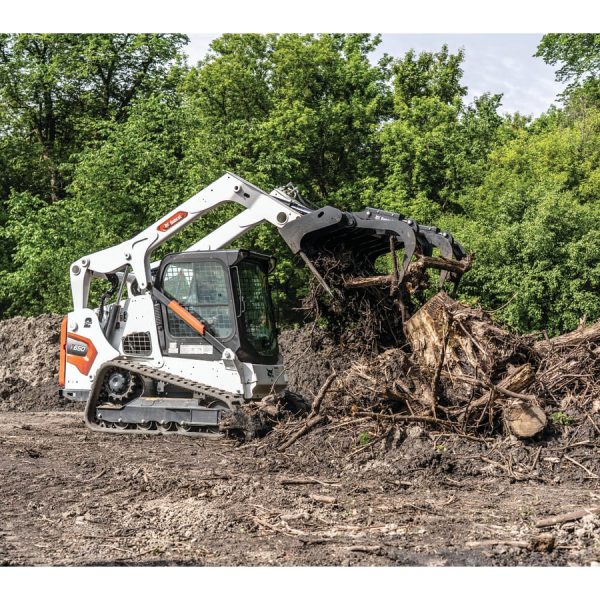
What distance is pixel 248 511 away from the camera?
6.43 m

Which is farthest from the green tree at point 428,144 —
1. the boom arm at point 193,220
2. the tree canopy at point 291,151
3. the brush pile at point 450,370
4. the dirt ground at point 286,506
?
the dirt ground at point 286,506

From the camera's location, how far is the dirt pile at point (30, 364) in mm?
14883

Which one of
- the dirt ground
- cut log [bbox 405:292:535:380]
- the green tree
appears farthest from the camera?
the green tree

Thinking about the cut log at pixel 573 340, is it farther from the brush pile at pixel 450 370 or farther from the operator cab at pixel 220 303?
the operator cab at pixel 220 303

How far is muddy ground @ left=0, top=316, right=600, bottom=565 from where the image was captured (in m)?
5.32

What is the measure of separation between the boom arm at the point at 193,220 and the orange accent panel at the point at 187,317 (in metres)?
0.63


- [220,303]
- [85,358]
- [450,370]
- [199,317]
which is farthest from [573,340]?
[85,358]

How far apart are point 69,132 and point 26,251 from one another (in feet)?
16.9

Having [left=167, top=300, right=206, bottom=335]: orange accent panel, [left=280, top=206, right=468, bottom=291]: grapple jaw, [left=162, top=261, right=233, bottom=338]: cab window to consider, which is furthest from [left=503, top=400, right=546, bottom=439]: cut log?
[left=167, top=300, right=206, bottom=335]: orange accent panel

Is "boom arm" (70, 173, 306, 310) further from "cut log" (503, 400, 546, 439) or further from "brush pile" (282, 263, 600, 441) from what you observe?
"cut log" (503, 400, 546, 439)

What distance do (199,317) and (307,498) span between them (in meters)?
3.86

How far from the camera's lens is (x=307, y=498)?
6.76m

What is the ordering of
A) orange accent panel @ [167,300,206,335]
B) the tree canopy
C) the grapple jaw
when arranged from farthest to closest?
the tree canopy
orange accent panel @ [167,300,206,335]
the grapple jaw

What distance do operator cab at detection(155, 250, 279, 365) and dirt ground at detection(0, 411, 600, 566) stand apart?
4.11ft
